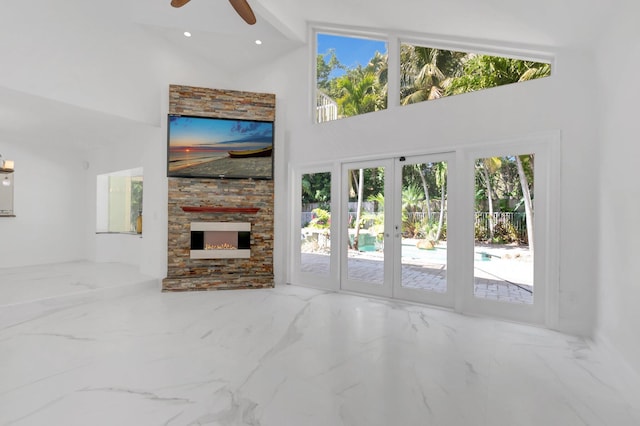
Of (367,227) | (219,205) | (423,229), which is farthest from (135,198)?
(423,229)

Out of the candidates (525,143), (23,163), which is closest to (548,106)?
(525,143)

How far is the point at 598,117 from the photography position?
312cm

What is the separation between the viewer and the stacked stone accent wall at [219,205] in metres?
5.06

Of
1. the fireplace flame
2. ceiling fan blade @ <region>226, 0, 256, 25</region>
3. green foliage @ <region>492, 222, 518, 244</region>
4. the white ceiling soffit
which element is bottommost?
the fireplace flame

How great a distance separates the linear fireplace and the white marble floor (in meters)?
1.32

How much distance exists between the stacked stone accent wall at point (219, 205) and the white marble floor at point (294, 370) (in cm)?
116

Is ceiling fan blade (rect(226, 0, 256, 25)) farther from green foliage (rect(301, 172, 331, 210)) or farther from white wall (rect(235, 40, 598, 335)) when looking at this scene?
green foliage (rect(301, 172, 331, 210))

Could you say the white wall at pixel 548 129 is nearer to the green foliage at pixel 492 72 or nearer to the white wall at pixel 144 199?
the green foliage at pixel 492 72

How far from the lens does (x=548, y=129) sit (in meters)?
3.36

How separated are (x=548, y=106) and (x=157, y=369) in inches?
173

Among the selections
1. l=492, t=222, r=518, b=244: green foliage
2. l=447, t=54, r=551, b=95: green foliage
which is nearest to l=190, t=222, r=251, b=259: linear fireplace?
l=492, t=222, r=518, b=244: green foliage

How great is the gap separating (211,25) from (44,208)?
5.18 meters

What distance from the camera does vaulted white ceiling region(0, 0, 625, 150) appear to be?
3.31 meters

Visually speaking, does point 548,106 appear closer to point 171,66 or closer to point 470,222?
point 470,222
